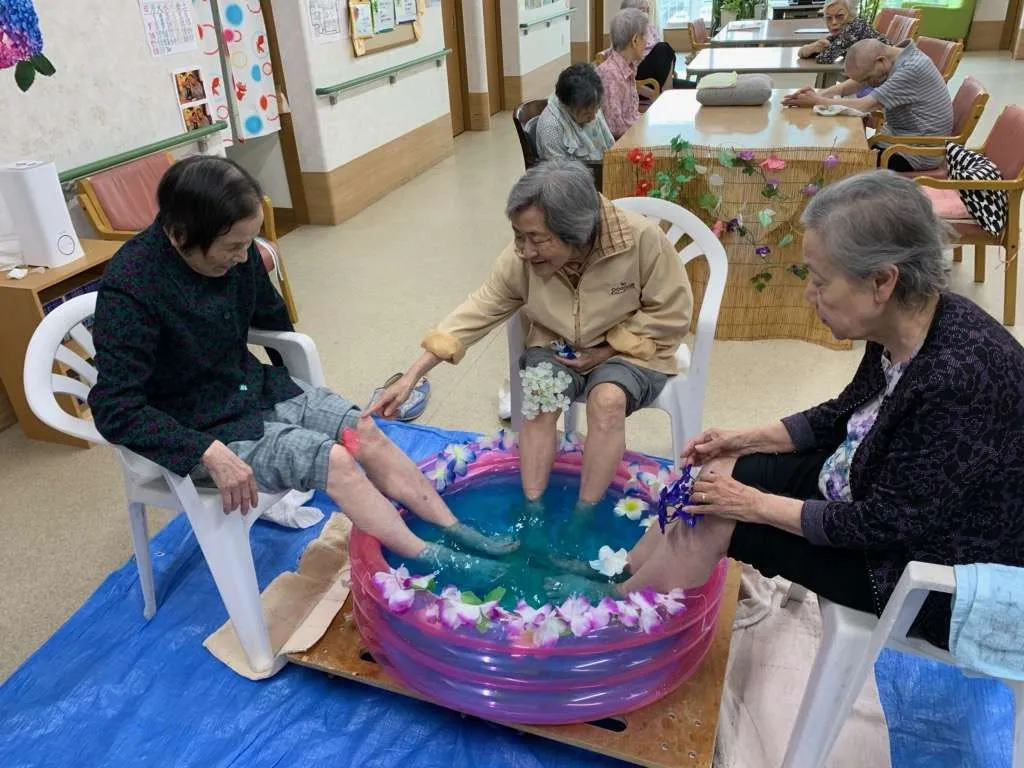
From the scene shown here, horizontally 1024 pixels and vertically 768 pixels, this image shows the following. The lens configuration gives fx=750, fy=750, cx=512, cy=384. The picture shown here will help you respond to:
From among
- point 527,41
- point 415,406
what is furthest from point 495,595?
point 527,41

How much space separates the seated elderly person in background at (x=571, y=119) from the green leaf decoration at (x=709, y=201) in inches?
32.1

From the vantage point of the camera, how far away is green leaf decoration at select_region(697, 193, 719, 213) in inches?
120

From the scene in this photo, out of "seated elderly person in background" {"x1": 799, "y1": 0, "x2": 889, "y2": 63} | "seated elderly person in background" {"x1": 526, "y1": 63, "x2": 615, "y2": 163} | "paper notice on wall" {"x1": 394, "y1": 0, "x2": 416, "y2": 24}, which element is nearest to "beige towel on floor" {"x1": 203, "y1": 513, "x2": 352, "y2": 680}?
"seated elderly person in background" {"x1": 526, "y1": 63, "x2": 615, "y2": 163}

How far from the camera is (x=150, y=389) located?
66.9 inches

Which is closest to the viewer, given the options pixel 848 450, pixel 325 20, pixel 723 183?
pixel 848 450

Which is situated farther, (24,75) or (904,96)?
(904,96)

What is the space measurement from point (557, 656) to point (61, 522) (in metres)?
1.80

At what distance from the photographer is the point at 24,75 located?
3012 mm

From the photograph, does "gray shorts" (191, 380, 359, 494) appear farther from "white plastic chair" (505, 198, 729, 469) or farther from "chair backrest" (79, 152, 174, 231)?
"chair backrest" (79, 152, 174, 231)

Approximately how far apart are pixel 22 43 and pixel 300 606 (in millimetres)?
2609

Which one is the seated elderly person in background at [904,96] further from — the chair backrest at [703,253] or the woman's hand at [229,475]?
the woman's hand at [229,475]

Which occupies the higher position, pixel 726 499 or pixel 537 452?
pixel 726 499

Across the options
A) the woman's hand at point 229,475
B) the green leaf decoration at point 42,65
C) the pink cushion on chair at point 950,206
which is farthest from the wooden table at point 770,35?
the woman's hand at point 229,475

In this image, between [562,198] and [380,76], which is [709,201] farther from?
[380,76]
